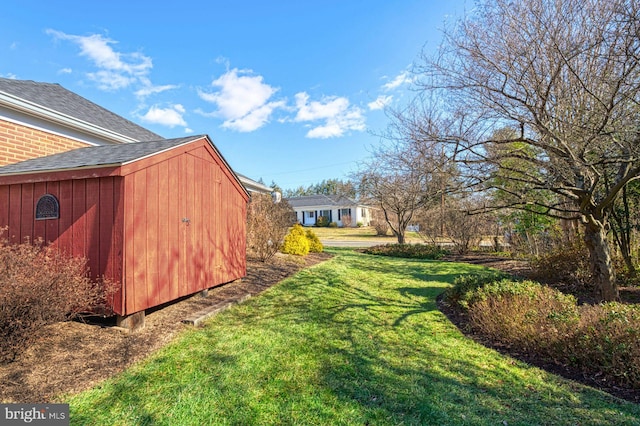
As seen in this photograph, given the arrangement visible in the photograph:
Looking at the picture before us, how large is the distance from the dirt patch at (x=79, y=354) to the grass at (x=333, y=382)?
0.73 ft

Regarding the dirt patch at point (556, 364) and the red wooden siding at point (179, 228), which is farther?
the red wooden siding at point (179, 228)

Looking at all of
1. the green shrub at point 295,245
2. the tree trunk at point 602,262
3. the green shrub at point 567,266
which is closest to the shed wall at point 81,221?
the green shrub at point 295,245

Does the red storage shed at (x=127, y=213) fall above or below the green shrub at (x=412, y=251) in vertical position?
above

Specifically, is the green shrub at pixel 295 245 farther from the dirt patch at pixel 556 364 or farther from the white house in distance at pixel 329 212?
the white house in distance at pixel 329 212

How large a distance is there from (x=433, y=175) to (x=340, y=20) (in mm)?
6856

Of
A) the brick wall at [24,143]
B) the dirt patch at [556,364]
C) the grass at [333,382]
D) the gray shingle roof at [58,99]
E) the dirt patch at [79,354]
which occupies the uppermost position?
the gray shingle roof at [58,99]

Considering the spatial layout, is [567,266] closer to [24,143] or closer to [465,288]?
[465,288]

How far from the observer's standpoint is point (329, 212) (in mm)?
40906

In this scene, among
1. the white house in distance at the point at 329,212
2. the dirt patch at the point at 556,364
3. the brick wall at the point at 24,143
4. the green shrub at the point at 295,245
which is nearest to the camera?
the dirt patch at the point at 556,364

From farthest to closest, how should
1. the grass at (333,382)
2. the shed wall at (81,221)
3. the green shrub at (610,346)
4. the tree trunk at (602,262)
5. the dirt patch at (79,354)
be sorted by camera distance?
1. the tree trunk at (602,262)
2. the shed wall at (81,221)
3. the green shrub at (610,346)
4. the dirt patch at (79,354)
5. the grass at (333,382)

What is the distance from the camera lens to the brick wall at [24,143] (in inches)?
203

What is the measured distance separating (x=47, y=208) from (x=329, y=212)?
37091 mm

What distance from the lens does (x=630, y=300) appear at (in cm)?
590

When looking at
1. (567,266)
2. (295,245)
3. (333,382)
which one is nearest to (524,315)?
(333,382)
